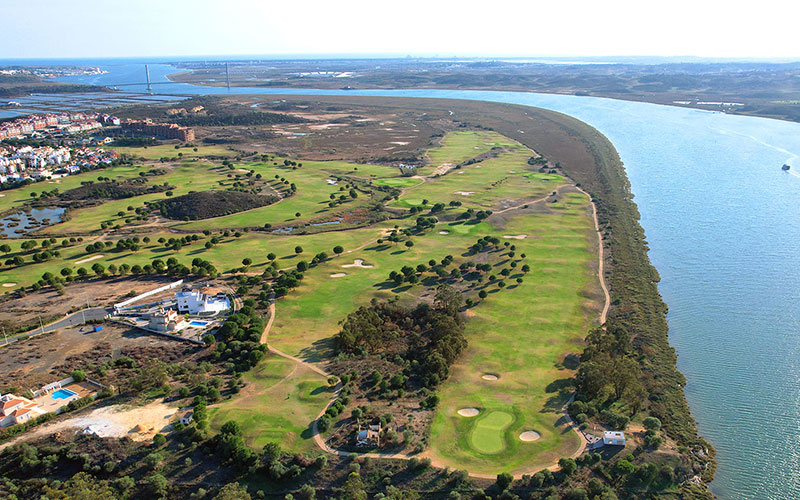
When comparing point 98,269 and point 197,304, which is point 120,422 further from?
point 98,269

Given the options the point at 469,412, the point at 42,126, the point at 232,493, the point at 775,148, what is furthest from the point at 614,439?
the point at 42,126

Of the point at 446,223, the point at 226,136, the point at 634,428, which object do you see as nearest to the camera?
the point at 634,428

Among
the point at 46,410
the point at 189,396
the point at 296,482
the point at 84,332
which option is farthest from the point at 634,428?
the point at 84,332

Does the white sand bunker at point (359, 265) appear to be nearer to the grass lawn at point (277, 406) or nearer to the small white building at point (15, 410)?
the grass lawn at point (277, 406)

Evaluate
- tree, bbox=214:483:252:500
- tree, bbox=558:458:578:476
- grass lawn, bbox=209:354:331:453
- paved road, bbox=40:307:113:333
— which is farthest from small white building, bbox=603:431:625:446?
paved road, bbox=40:307:113:333

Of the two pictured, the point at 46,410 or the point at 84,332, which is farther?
the point at 84,332

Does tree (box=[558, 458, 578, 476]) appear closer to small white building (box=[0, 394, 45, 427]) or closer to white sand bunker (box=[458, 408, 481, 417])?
white sand bunker (box=[458, 408, 481, 417])

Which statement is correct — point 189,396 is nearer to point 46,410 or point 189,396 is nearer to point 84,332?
point 46,410
